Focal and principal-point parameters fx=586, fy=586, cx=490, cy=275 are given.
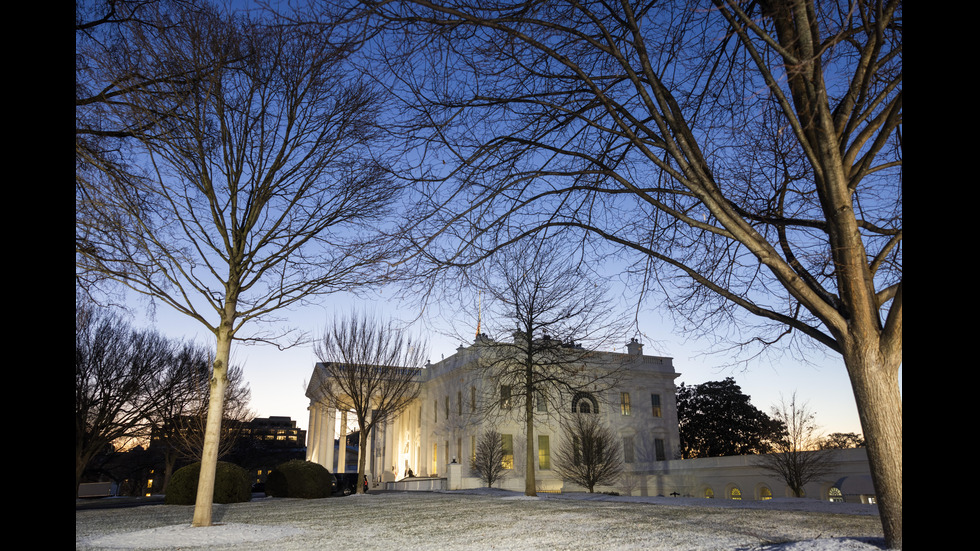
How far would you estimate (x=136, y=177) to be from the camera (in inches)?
387

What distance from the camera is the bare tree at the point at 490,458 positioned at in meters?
34.0

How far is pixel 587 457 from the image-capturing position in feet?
98.6

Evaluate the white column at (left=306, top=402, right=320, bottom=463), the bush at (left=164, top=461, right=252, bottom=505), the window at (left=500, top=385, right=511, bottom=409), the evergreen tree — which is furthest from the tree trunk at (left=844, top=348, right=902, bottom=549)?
the evergreen tree

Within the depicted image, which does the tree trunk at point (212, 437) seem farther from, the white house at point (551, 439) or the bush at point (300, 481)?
the white house at point (551, 439)

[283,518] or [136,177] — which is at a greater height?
[136,177]

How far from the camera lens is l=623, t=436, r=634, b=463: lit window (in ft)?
141

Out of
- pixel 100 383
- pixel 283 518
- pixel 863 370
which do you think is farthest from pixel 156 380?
pixel 863 370

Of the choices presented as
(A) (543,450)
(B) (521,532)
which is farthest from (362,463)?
(B) (521,532)

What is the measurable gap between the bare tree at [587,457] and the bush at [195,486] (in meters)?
17.3

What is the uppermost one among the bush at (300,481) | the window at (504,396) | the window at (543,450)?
the window at (504,396)

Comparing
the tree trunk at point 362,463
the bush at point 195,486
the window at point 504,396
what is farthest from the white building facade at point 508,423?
the bush at point 195,486

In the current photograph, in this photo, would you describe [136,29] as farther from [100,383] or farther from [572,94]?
[100,383]

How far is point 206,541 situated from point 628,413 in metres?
39.7

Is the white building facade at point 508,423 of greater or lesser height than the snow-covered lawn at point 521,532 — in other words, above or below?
above
